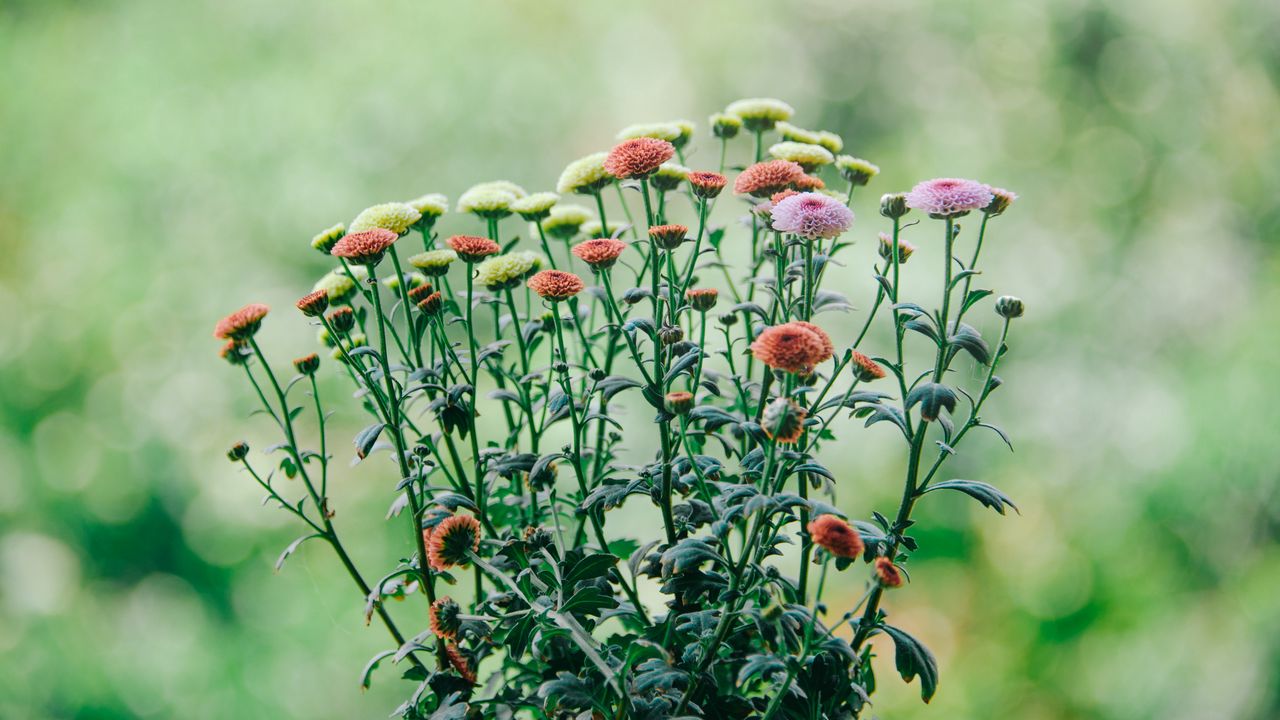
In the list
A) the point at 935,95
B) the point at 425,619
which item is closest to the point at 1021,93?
the point at 935,95

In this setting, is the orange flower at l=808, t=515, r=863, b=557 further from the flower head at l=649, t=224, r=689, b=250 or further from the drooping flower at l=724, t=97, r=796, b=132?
the drooping flower at l=724, t=97, r=796, b=132

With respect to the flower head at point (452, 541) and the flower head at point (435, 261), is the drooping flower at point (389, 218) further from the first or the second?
the flower head at point (452, 541)

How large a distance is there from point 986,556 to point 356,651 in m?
1.32

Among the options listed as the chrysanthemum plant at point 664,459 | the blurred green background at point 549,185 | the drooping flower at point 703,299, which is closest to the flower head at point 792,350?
the chrysanthemum plant at point 664,459

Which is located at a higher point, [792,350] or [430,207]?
[430,207]

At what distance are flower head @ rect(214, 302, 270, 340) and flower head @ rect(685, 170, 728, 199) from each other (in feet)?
1.05

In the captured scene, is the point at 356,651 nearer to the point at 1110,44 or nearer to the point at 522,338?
the point at 522,338

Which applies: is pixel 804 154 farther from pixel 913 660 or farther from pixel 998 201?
pixel 913 660

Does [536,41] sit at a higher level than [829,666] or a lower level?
higher

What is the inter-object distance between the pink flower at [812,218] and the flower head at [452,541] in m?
0.28

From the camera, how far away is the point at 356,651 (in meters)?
1.80

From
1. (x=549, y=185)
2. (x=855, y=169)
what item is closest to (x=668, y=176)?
(x=855, y=169)

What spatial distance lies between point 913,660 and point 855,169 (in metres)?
0.38

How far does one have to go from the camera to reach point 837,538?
1.63 feet
